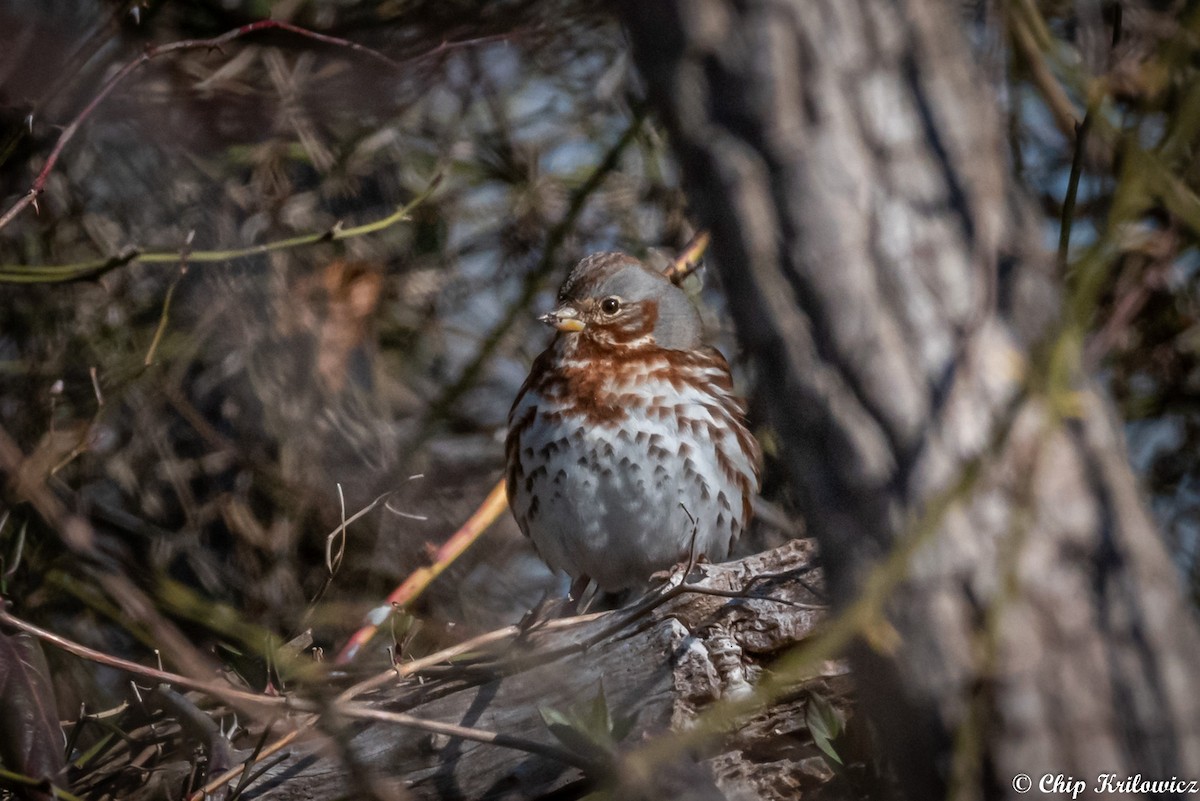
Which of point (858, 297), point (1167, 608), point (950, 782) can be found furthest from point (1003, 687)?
point (858, 297)

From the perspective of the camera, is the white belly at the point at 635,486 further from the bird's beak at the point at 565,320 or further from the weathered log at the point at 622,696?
the weathered log at the point at 622,696

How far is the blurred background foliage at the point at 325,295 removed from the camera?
447cm

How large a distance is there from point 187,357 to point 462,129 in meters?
1.46

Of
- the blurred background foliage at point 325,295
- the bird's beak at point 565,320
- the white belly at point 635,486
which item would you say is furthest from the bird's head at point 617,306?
the blurred background foliage at point 325,295

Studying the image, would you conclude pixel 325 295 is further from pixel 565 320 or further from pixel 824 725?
pixel 824 725

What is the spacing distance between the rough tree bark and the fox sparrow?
200 cm

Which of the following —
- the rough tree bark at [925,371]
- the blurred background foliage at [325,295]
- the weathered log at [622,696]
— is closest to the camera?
the rough tree bark at [925,371]

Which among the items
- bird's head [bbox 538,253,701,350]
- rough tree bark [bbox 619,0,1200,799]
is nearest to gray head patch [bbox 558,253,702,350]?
bird's head [bbox 538,253,701,350]

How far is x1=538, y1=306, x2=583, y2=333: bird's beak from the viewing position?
13.7 ft

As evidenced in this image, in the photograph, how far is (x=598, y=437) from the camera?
153 inches

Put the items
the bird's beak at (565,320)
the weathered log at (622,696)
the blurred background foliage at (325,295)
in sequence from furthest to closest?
the blurred background foliage at (325,295) → the bird's beak at (565,320) → the weathered log at (622,696)

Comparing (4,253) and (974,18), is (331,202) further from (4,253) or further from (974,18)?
(974,18)

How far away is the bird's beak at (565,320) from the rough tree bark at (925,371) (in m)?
2.49

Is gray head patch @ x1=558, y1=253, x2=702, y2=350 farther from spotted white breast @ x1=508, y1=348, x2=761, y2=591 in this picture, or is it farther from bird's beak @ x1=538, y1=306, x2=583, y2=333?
spotted white breast @ x1=508, y1=348, x2=761, y2=591
